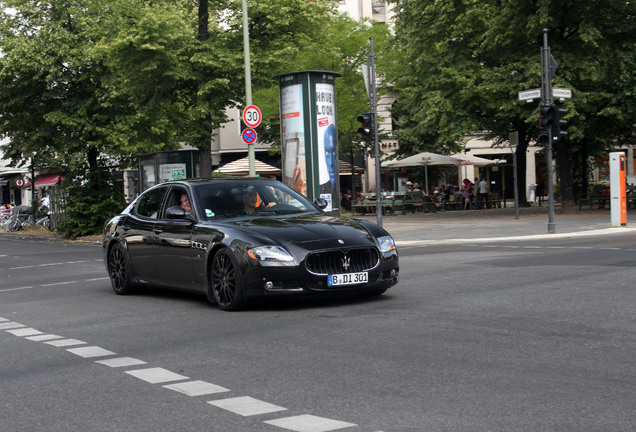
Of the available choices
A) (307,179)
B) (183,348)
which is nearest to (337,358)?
(183,348)

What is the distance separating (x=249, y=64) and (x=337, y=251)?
1674cm

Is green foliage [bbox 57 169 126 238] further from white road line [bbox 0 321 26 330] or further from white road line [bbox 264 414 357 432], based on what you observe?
white road line [bbox 264 414 357 432]

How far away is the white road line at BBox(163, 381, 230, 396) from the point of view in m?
5.46

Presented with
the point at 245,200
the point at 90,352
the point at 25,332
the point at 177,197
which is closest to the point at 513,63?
the point at 177,197

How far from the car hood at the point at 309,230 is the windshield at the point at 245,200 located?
0.44 m

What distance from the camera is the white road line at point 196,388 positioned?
5.46m

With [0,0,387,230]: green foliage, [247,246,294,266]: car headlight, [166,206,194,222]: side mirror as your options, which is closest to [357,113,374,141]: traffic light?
[0,0,387,230]: green foliage

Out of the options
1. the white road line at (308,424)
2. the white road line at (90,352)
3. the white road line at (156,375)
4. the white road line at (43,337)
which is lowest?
the white road line at (43,337)

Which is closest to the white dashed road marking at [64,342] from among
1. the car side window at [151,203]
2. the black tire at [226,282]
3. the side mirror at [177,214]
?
the black tire at [226,282]

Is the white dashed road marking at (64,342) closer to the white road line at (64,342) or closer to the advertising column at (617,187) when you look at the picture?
the white road line at (64,342)

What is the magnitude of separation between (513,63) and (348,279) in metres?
24.0

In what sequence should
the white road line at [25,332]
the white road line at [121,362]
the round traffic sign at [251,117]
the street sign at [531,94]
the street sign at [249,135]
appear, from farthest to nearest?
the street sign at [249,135] < the round traffic sign at [251,117] < the street sign at [531,94] < the white road line at [25,332] < the white road line at [121,362]

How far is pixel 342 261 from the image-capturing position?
910 cm

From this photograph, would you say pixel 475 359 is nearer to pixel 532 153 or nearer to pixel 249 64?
pixel 249 64
